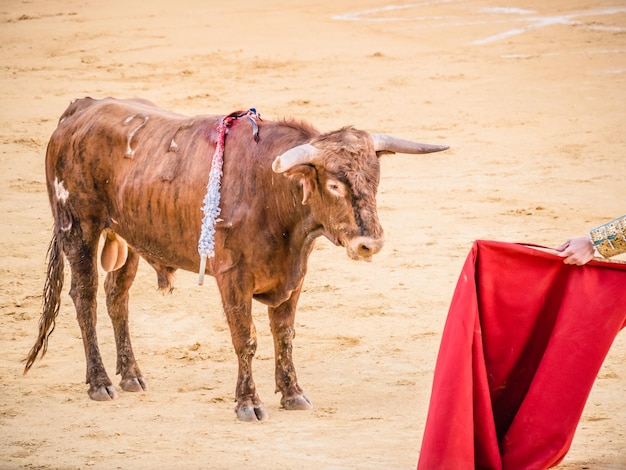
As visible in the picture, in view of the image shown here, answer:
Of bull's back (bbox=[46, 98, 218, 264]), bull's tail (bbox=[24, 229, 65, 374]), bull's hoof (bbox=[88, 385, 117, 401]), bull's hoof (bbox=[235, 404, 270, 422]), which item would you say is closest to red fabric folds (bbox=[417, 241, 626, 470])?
bull's hoof (bbox=[235, 404, 270, 422])

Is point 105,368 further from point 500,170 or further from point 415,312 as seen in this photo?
point 500,170

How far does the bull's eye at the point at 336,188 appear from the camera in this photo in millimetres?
5602

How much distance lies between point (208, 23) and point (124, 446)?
12.4 metres

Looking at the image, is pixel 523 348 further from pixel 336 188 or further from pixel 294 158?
pixel 294 158

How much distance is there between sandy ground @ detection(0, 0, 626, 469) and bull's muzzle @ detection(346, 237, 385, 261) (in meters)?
0.90

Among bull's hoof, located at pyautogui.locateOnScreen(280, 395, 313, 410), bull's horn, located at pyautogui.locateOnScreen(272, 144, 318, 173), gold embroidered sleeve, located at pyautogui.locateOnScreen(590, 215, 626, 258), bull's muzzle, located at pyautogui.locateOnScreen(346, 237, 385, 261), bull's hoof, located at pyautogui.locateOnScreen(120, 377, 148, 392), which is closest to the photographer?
gold embroidered sleeve, located at pyautogui.locateOnScreen(590, 215, 626, 258)

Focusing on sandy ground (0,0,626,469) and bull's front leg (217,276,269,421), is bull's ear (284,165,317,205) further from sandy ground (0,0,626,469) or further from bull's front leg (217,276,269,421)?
sandy ground (0,0,626,469)

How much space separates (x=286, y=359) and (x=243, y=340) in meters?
0.32

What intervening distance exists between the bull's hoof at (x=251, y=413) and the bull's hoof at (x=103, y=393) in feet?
2.90

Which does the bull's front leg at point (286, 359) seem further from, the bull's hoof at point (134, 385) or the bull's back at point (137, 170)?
the bull's hoof at point (134, 385)

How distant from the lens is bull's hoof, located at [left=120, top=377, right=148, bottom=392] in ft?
21.7

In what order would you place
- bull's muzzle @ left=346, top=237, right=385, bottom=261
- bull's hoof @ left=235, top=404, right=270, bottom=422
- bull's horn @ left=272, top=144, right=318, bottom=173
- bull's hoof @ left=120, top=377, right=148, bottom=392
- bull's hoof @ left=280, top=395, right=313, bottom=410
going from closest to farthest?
bull's muzzle @ left=346, top=237, right=385, bottom=261 → bull's horn @ left=272, top=144, right=318, bottom=173 → bull's hoof @ left=235, top=404, right=270, bottom=422 → bull's hoof @ left=280, top=395, right=313, bottom=410 → bull's hoof @ left=120, top=377, right=148, bottom=392

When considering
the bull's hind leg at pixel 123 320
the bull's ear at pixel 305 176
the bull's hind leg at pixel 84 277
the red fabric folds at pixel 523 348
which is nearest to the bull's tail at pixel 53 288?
the bull's hind leg at pixel 84 277

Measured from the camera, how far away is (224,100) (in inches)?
519
